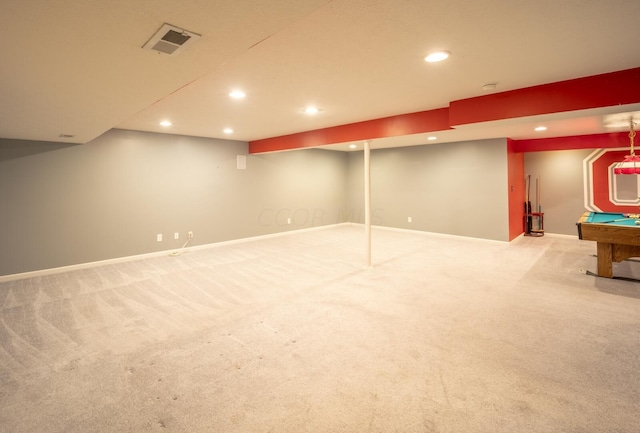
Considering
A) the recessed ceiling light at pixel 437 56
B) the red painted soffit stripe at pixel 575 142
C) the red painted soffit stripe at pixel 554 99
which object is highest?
the red painted soffit stripe at pixel 575 142

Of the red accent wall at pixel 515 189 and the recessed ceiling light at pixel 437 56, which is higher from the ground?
the recessed ceiling light at pixel 437 56

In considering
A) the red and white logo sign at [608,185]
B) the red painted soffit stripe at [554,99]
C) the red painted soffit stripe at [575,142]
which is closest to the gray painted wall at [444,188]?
the red painted soffit stripe at [575,142]

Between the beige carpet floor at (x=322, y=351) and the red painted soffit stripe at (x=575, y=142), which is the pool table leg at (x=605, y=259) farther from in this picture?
the red painted soffit stripe at (x=575, y=142)

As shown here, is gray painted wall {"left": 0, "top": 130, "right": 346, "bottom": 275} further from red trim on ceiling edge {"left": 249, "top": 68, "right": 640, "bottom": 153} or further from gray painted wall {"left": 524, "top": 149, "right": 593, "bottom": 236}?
gray painted wall {"left": 524, "top": 149, "right": 593, "bottom": 236}

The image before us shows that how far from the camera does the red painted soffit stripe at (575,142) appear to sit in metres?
5.78

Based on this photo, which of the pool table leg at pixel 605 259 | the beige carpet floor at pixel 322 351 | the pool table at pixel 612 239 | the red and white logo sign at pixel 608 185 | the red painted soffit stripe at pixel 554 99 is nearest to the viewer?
the beige carpet floor at pixel 322 351

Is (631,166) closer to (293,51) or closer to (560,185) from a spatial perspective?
(293,51)

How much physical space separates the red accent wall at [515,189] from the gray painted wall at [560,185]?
0.40 m

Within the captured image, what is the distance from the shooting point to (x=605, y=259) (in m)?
4.25

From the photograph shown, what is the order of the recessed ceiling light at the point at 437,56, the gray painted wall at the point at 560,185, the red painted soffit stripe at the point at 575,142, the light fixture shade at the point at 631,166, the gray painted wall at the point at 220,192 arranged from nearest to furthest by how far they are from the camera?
1. the recessed ceiling light at the point at 437,56
2. the light fixture shade at the point at 631,166
3. the gray painted wall at the point at 220,192
4. the red painted soffit stripe at the point at 575,142
5. the gray painted wall at the point at 560,185

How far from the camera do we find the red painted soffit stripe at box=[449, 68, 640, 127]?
2.65 m

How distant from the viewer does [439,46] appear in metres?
2.15

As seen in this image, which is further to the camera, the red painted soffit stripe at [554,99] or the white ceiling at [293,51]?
the red painted soffit stripe at [554,99]

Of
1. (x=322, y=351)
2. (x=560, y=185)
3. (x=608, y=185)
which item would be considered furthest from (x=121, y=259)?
(x=608, y=185)
